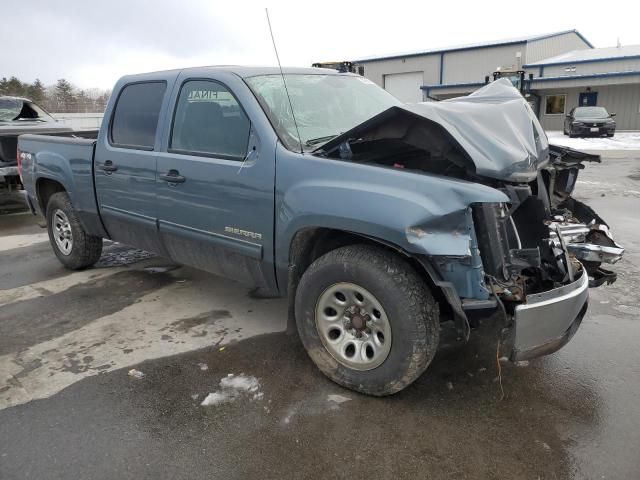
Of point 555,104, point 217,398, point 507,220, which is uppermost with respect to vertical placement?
point 555,104

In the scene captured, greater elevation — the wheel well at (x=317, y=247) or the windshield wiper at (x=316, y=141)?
the windshield wiper at (x=316, y=141)

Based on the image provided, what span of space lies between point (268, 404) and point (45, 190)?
4.09 m

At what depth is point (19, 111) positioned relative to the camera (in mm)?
10156

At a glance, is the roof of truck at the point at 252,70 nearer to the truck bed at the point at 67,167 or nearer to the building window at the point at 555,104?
the truck bed at the point at 67,167

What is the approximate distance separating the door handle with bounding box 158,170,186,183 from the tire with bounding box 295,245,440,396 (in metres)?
1.28

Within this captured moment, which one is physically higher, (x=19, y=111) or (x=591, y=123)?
(x=19, y=111)

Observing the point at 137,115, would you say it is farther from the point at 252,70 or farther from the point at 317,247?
the point at 317,247

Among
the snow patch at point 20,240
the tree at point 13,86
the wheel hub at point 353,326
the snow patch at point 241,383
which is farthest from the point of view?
the tree at point 13,86

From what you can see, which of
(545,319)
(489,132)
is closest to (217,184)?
(489,132)

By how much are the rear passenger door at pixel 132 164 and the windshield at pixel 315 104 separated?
99cm

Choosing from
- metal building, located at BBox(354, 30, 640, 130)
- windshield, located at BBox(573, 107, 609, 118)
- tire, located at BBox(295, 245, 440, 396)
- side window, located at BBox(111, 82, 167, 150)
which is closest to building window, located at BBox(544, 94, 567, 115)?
metal building, located at BBox(354, 30, 640, 130)

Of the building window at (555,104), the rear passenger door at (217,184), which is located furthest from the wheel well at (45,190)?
the building window at (555,104)

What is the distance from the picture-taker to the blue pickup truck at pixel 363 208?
2.63 m

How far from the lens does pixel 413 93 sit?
40.7 metres
